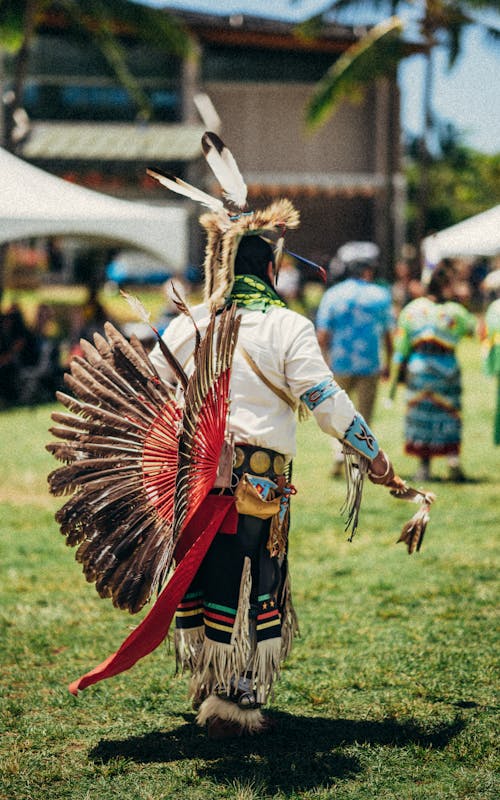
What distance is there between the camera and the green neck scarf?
3262mm

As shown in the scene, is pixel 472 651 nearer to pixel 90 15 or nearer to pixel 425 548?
pixel 425 548

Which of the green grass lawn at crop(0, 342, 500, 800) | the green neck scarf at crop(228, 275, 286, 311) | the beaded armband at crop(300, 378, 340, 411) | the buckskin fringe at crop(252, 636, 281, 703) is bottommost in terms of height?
the green grass lawn at crop(0, 342, 500, 800)

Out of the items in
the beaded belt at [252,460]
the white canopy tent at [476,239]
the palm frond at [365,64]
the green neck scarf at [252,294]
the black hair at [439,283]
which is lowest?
the beaded belt at [252,460]

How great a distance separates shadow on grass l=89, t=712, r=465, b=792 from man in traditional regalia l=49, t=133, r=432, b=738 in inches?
3.6

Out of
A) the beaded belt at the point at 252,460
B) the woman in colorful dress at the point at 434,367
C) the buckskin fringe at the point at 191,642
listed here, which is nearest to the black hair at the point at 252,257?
the beaded belt at the point at 252,460

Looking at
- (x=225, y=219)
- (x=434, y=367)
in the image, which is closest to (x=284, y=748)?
(x=225, y=219)

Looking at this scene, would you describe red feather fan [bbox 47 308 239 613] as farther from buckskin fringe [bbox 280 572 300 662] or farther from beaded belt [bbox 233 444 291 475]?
buckskin fringe [bbox 280 572 300 662]

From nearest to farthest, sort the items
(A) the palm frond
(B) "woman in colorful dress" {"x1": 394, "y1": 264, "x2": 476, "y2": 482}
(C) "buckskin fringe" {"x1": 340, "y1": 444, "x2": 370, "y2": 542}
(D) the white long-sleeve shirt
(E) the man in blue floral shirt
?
(D) the white long-sleeve shirt
(C) "buckskin fringe" {"x1": 340, "y1": 444, "x2": 370, "y2": 542}
(B) "woman in colorful dress" {"x1": 394, "y1": 264, "x2": 476, "y2": 482}
(E) the man in blue floral shirt
(A) the palm frond

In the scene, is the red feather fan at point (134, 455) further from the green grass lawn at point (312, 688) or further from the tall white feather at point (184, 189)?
the green grass lawn at point (312, 688)

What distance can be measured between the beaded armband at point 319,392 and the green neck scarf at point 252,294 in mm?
319

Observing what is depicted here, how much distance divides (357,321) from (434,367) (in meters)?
0.70

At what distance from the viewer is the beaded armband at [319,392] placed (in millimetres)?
3117

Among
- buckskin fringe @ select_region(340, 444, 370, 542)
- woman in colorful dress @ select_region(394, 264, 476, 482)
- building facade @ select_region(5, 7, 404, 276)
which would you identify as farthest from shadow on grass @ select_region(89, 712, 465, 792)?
building facade @ select_region(5, 7, 404, 276)

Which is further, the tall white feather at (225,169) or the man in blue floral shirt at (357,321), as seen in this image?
the man in blue floral shirt at (357,321)
